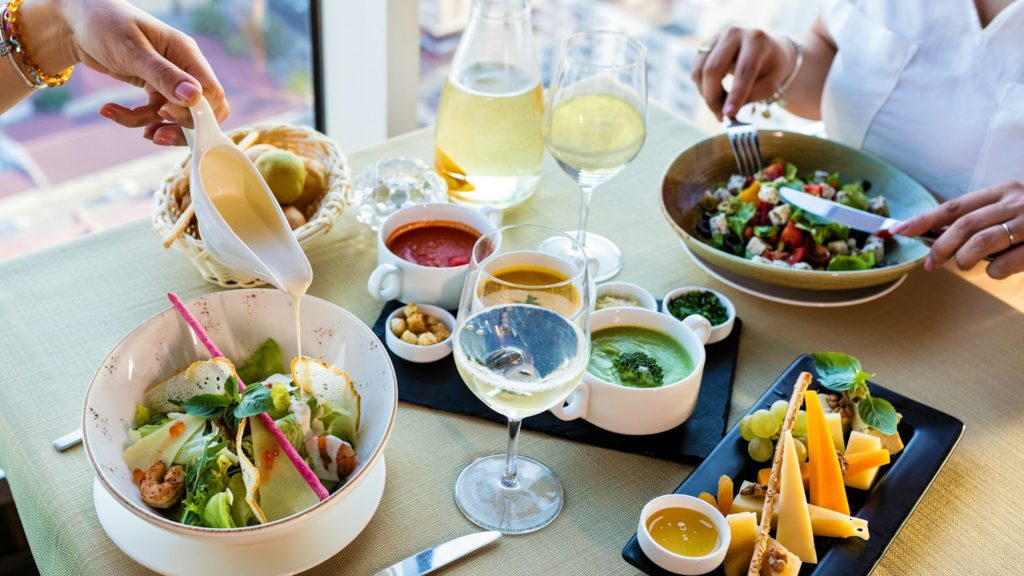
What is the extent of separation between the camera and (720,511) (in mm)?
935

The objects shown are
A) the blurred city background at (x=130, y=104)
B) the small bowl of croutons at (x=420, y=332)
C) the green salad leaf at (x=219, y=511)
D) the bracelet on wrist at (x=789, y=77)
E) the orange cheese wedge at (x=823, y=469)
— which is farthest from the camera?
the blurred city background at (x=130, y=104)

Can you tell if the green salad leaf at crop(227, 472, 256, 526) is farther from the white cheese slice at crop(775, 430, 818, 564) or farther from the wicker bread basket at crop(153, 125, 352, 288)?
the white cheese slice at crop(775, 430, 818, 564)

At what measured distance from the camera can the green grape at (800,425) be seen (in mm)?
1008

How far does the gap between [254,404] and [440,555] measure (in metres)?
0.24

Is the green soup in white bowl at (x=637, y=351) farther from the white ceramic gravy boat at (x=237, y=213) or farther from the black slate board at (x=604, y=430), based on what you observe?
the white ceramic gravy boat at (x=237, y=213)

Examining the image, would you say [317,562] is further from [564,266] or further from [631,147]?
[631,147]

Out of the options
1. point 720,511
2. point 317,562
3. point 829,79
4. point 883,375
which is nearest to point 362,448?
point 317,562

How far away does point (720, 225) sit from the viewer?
1.37 m

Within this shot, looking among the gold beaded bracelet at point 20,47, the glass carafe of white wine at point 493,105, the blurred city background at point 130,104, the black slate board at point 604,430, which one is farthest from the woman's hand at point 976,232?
the blurred city background at point 130,104

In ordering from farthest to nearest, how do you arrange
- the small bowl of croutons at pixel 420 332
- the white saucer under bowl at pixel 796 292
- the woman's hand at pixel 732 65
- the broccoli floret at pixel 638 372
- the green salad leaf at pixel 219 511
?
1. the woman's hand at pixel 732 65
2. the white saucer under bowl at pixel 796 292
3. the small bowl of croutons at pixel 420 332
4. the broccoli floret at pixel 638 372
5. the green salad leaf at pixel 219 511

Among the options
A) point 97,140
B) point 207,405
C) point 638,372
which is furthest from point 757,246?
point 97,140

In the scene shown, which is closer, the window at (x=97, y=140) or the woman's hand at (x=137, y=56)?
the woman's hand at (x=137, y=56)

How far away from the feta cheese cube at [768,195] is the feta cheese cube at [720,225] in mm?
64

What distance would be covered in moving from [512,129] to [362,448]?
0.63m
